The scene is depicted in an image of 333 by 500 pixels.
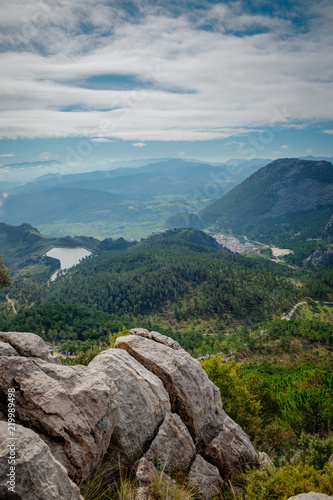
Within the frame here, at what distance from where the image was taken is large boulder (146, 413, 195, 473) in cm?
1473

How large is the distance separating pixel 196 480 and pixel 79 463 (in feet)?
24.6

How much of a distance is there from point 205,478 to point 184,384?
5020 mm

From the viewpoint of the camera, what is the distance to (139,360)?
61.4ft

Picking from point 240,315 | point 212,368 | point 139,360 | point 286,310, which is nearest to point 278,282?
point 286,310

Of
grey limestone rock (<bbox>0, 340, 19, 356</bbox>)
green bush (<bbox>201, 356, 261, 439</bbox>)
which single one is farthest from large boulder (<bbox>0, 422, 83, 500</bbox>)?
green bush (<bbox>201, 356, 261, 439</bbox>)

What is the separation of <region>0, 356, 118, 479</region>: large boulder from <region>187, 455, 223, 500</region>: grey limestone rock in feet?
19.4

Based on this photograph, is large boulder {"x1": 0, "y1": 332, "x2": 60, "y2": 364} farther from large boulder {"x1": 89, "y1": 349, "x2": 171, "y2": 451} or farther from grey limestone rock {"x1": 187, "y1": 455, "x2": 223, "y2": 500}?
grey limestone rock {"x1": 187, "y1": 455, "x2": 223, "y2": 500}

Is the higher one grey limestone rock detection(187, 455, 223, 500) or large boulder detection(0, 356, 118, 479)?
large boulder detection(0, 356, 118, 479)

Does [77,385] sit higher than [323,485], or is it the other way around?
[77,385]

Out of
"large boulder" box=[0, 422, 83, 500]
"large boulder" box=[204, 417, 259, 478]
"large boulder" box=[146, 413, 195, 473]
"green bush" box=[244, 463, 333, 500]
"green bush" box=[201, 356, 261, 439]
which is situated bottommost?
"green bush" box=[201, 356, 261, 439]

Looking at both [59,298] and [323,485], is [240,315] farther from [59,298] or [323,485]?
[323,485]

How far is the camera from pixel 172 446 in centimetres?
1545

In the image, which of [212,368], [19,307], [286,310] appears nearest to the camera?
[212,368]

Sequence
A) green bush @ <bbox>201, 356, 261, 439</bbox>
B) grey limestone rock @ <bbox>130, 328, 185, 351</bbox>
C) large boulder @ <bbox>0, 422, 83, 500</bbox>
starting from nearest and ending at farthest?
large boulder @ <bbox>0, 422, 83, 500</bbox>
grey limestone rock @ <bbox>130, 328, 185, 351</bbox>
green bush @ <bbox>201, 356, 261, 439</bbox>
